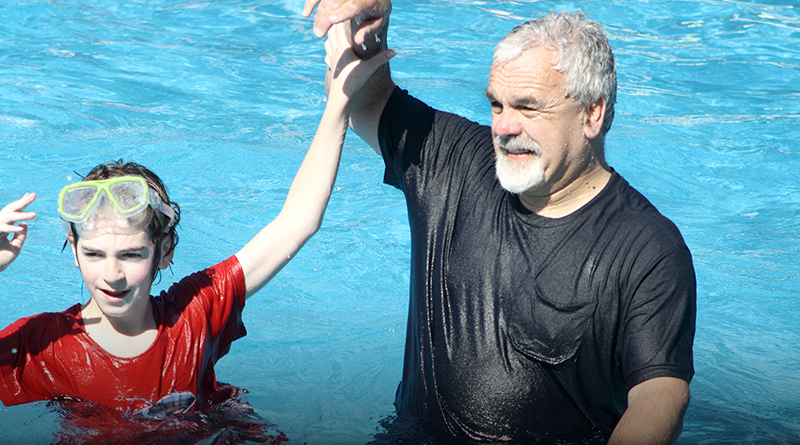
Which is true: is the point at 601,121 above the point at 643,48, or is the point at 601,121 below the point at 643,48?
above

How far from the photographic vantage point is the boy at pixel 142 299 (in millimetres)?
2854

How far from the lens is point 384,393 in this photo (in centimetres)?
466

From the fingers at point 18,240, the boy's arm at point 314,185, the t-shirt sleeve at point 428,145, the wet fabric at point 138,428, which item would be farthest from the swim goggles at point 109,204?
the t-shirt sleeve at point 428,145

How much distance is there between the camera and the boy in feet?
9.36

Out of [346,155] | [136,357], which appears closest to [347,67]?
[136,357]

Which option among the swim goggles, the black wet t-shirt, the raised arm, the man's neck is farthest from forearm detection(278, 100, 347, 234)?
the man's neck

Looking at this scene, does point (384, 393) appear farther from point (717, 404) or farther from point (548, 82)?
point (548, 82)

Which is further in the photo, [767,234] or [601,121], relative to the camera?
[767,234]

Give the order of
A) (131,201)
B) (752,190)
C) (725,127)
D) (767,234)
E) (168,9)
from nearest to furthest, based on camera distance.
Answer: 1. (131,201)
2. (767,234)
3. (752,190)
4. (725,127)
5. (168,9)

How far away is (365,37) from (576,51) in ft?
2.86

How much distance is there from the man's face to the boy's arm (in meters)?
0.58

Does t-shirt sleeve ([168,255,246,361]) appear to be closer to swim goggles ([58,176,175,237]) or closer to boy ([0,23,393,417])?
boy ([0,23,393,417])

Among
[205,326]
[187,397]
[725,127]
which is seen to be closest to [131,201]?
[205,326]

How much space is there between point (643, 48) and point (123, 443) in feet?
31.4
